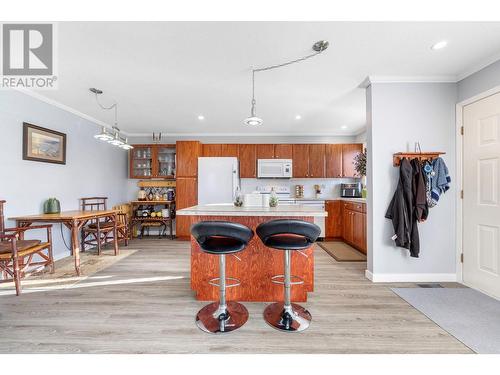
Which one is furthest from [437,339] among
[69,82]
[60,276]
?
[69,82]

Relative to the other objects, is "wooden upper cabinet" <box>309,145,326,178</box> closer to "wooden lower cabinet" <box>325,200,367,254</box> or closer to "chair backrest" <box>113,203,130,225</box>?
"wooden lower cabinet" <box>325,200,367,254</box>

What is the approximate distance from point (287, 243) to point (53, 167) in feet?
12.5

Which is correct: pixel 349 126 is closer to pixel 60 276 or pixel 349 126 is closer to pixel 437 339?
pixel 437 339

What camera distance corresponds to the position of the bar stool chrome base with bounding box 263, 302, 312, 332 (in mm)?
1745

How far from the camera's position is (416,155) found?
254 centimetres

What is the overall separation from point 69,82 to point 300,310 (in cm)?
364

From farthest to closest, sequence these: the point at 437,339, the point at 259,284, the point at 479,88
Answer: the point at 479,88
the point at 259,284
the point at 437,339

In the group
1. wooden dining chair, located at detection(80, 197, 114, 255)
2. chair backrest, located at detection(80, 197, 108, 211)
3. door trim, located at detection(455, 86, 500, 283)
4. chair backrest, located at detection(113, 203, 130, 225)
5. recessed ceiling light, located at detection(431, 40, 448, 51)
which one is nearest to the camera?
recessed ceiling light, located at detection(431, 40, 448, 51)

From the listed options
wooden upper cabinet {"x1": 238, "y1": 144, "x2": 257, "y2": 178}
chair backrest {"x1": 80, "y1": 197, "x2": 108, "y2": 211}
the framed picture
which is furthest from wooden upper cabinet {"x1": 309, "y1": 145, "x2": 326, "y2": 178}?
the framed picture

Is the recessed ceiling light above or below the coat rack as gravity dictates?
above

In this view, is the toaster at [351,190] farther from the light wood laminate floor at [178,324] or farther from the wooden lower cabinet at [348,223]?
the light wood laminate floor at [178,324]

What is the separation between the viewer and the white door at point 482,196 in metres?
2.28

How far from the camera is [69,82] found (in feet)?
8.85

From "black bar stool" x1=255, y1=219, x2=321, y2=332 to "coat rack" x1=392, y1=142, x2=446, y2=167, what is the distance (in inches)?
64.8
